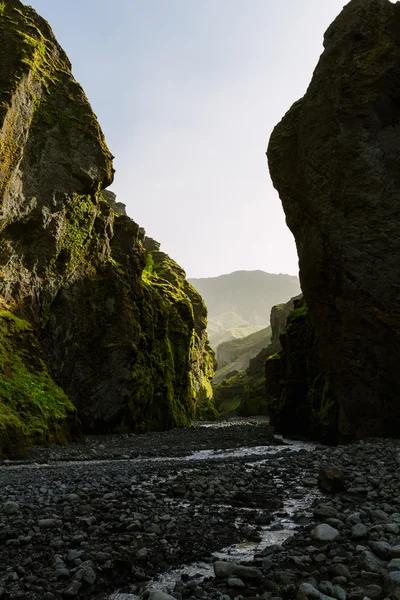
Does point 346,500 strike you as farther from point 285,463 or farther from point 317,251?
point 317,251

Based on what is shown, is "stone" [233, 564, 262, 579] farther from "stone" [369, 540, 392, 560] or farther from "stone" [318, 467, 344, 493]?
"stone" [318, 467, 344, 493]

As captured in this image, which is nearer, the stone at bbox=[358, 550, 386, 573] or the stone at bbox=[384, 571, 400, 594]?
the stone at bbox=[384, 571, 400, 594]

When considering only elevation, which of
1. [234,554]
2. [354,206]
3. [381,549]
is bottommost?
[234,554]

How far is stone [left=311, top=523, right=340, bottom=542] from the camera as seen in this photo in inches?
266

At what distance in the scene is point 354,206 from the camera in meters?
23.8

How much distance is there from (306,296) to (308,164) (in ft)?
26.7

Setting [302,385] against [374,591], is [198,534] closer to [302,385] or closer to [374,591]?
[374,591]

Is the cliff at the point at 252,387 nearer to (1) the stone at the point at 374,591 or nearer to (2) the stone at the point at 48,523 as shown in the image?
(2) the stone at the point at 48,523

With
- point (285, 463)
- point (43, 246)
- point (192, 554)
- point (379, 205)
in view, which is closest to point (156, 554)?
point (192, 554)

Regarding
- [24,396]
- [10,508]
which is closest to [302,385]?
[24,396]

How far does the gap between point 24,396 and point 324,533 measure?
63.6 feet

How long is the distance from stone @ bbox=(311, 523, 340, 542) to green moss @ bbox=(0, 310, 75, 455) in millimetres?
15066

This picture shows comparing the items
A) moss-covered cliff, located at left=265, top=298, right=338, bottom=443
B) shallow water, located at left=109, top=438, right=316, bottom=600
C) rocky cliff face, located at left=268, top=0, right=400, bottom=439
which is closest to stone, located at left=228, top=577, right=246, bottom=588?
shallow water, located at left=109, top=438, right=316, bottom=600

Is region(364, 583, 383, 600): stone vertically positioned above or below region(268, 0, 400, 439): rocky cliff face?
below
